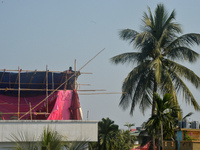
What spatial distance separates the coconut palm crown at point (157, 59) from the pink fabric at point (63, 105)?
286cm

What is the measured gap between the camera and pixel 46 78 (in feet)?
70.7

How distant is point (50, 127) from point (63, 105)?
4.10m

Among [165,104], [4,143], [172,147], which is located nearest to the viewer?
[4,143]

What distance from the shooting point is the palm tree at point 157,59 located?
2103cm

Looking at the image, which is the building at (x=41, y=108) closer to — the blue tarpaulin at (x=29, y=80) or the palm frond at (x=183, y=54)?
the blue tarpaulin at (x=29, y=80)

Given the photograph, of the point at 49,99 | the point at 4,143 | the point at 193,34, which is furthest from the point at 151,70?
the point at 4,143

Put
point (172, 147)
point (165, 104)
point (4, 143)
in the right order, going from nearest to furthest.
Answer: point (4, 143) < point (165, 104) < point (172, 147)

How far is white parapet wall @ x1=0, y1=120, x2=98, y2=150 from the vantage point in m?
Result: 16.6

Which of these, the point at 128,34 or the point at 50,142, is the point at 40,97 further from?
the point at 50,142

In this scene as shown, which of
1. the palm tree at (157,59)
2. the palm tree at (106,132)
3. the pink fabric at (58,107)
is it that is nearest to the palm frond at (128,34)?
the palm tree at (157,59)

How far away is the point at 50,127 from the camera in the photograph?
666 inches

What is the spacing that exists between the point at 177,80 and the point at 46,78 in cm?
689

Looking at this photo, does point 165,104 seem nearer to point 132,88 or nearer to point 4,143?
point 132,88

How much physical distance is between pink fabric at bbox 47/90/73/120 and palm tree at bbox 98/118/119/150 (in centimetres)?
779
